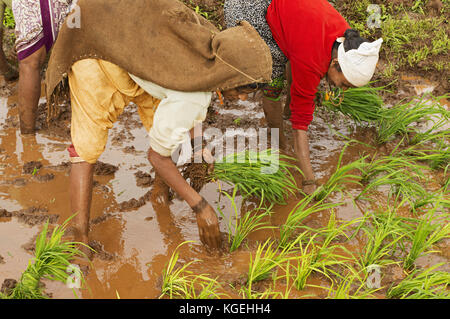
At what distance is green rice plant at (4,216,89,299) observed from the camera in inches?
97.6

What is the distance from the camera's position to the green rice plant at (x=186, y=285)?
2.51 metres

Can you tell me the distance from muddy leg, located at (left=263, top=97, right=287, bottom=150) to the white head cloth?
0.91 meters

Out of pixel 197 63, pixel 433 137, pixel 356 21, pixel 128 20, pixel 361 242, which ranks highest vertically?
pixel 128 20

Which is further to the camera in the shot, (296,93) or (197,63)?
(296,93)

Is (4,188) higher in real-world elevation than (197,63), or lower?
lower

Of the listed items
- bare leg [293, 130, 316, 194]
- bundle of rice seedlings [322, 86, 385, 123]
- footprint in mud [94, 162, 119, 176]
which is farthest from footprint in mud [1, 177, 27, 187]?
bundle of rice seedlings [322, 86, 385, 123]

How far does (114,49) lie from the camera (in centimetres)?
246

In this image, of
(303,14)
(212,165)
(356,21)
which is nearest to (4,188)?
(212,165)

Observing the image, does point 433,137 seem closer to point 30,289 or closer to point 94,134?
point 94,134

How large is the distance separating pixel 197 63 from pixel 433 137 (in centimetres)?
229

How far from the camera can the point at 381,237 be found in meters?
2.77

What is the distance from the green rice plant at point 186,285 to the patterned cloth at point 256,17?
1511 millimetres

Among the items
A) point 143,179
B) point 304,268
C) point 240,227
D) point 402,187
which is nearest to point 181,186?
point 240,227

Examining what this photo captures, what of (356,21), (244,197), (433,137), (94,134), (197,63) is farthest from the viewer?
(356,21)
